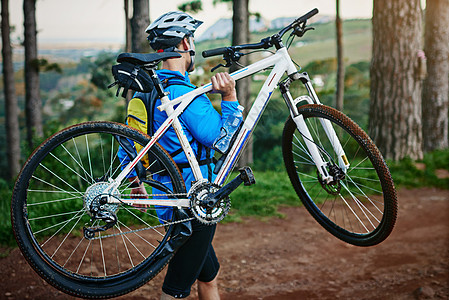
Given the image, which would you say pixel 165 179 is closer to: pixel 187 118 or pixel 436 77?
pixel 187 118

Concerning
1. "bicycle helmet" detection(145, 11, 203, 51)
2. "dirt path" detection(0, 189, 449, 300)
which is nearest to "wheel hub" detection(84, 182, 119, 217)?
"bicycle helmet" detection(145, 11, 203, 51)

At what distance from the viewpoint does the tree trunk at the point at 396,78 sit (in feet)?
25.9

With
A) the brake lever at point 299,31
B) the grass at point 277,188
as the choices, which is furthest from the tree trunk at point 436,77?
the brake lever at point 299,31

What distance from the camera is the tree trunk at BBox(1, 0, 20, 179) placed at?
1425 centimetres

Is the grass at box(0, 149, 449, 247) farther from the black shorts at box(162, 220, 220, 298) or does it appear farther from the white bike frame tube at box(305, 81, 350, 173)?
the white bike frame tube at box(305, 81, 350, 173)

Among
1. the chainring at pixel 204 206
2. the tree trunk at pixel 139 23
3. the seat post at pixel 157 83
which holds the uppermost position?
the tree trunk at pixel 139 23

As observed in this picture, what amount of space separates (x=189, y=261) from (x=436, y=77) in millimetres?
9529

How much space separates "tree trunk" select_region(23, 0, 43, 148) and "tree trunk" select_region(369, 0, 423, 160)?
10.2m

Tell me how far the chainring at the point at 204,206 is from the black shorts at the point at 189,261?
8 cm

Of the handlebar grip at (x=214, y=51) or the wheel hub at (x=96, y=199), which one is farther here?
the handlebar grip at (x=214, y=51)

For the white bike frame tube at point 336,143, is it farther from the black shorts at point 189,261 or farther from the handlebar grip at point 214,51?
the black shorts at point 189,261

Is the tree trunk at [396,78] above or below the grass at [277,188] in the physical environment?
above

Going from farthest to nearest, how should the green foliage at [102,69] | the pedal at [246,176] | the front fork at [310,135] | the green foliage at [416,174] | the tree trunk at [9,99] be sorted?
the tree trunk at [9,99] → the green foliage at [102,69] → the green foliage at [416,174] → the front fork at [310,135] → the pedal at [246,176]

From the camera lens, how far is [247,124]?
9.51 feet
